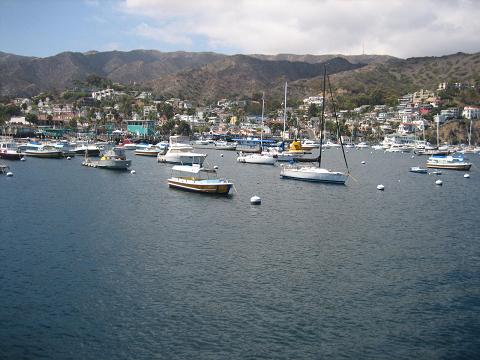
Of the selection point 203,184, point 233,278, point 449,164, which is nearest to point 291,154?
point 449,164

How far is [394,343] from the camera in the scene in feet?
76.7

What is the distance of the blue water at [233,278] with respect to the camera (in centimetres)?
2291

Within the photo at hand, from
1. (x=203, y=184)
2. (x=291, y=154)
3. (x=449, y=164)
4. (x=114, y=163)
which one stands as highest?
(x=291, y=154)

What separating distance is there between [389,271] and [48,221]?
94.5 feet

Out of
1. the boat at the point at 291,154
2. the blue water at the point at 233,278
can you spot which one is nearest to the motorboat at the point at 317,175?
the blue water at the point at 233,278

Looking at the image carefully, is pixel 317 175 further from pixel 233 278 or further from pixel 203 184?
pixel 233 278

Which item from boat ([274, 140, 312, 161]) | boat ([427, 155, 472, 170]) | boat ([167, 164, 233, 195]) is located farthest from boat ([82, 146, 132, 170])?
boat ([427, 155, 472, 170])

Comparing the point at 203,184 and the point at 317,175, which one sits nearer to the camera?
the point at 203,184

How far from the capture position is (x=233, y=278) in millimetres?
31016

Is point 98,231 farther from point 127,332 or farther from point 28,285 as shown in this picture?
point 127,332

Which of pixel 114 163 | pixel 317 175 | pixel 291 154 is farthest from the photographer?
pixel 291 154

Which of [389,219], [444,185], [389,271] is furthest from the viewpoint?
[444,185]

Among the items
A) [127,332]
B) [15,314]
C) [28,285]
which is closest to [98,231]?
[28,285]

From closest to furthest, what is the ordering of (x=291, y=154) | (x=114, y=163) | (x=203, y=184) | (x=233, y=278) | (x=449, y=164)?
(x=233, y=278)
(x=203, y=184)
(x=114, y=163)
(x=449, y=164)
(x=291, y=154)
